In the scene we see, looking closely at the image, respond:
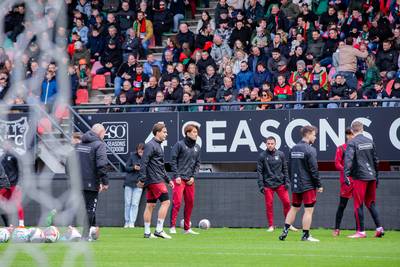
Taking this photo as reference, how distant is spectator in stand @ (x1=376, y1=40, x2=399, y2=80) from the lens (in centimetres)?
2320

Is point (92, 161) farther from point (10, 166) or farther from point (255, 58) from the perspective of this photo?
point (255, 58)

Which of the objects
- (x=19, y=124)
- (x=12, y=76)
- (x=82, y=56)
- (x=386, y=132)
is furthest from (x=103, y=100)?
(x=12, y=76)

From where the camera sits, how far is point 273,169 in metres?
20.4

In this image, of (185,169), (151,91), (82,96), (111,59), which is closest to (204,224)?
(185,169)

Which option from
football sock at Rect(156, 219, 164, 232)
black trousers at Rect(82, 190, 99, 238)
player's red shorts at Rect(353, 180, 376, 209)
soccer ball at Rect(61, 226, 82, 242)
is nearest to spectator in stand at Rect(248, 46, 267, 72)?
player's red shorts at Rect(353, 180, 376, 209)

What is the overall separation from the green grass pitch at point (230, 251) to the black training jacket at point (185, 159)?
1197 mm

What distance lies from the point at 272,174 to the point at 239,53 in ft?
16.7

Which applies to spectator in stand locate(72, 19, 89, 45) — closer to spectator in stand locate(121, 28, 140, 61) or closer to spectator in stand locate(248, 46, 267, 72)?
spectator in stand locate(121, 28, 140, 61)

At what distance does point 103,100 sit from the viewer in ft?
81.5

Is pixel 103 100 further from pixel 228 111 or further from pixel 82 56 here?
pixel 228 111

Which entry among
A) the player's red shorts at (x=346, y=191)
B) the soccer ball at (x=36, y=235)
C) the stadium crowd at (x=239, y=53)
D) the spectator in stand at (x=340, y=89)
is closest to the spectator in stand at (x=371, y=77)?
the stadium crowd at (x=239, y=53)

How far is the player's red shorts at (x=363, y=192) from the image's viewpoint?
1811 centimetres

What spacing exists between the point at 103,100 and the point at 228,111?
3.79 m

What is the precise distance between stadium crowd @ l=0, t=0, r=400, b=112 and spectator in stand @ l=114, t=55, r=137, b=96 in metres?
0.02
